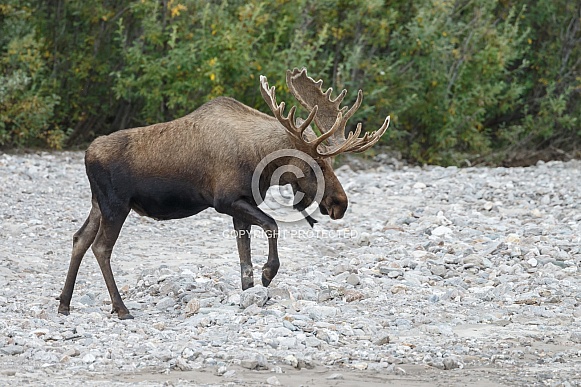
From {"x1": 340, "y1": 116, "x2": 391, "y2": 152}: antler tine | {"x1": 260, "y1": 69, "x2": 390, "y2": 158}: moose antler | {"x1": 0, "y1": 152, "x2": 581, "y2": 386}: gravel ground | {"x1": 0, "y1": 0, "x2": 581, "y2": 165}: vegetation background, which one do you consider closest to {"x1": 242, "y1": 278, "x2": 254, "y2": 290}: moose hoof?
{"x1": 0, "y1": 152, "x2": 581, "y2": 386}: gravel ground

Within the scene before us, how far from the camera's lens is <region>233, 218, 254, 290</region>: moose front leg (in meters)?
8.70

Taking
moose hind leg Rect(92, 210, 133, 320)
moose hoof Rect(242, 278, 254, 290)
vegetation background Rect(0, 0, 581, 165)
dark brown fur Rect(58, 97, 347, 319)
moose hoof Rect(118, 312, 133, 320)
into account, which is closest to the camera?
moose hoof Rect(118, 312, 133, 320)

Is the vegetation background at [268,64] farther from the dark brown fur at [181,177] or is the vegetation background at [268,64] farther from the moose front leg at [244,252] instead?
the moose front leg at [244,252]

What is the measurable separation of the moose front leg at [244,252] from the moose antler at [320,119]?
91 centimetres

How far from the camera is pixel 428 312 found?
26.8ft

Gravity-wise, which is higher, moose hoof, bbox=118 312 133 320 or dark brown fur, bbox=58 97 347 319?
dark brown fur, bbox=58 97 347 319

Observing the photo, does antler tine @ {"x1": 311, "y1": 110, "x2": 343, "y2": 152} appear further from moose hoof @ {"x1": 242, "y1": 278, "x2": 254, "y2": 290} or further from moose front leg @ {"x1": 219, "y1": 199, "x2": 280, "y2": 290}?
moose hoof @ {"x1": 242, "y1": 278, "x2": 254, "y2": 290}

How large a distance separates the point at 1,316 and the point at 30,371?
5.26 ft

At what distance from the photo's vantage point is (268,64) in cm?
1784

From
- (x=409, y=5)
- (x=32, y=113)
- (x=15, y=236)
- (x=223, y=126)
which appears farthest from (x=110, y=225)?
(x=409, y=5)

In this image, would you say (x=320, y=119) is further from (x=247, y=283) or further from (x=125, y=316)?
(x=125, y=316)

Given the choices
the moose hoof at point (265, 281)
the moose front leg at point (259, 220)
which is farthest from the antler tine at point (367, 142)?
the moose hoof at point (265, 281)

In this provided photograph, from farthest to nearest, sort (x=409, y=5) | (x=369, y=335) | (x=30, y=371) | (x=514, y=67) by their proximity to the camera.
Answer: (x=514, y=67) → (x=409, y=5) → (x=369, y=335) → (x=30, y=371)

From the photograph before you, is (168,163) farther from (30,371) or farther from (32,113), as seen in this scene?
(32,113)
